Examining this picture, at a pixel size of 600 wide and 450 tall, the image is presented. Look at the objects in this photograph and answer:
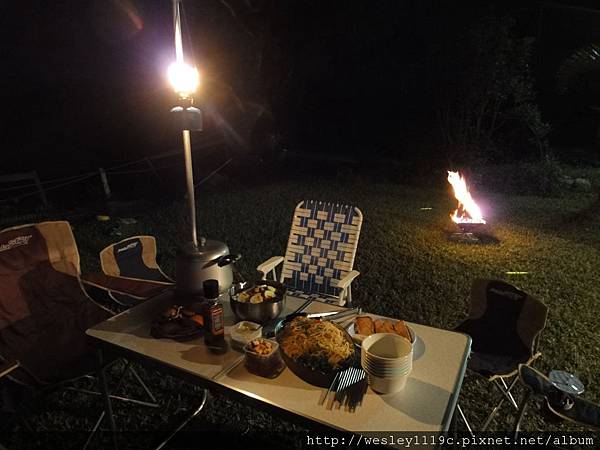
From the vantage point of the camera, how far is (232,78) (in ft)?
39.9

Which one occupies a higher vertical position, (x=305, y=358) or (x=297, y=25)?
(x=297, y=25)

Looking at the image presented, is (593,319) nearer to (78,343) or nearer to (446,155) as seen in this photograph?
(78,343)

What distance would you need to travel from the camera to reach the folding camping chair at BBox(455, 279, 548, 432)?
257 cm

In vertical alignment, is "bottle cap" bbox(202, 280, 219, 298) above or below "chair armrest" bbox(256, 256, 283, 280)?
above

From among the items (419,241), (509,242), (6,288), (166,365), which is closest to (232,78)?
(419,241)

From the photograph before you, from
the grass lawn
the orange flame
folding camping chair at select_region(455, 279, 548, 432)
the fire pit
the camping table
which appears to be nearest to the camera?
the camping table

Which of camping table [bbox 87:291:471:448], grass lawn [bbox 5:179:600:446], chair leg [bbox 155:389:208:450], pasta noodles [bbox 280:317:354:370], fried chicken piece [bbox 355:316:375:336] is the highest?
pasta noodles [bbox 280:317:354:370]

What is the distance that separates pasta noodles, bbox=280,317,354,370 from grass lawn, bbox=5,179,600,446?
1.25m

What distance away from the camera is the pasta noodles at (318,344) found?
175 centimetres

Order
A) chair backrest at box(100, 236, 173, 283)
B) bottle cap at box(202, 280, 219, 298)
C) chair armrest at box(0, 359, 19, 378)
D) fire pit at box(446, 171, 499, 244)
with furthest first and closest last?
fire pit at box(446, 171, 499, 244)
chair backrest at box(100, 236, 173, 283)
chair armrest at box(0, 359, 19, 378)
bottle cap at box(202, 280, 219, 298)

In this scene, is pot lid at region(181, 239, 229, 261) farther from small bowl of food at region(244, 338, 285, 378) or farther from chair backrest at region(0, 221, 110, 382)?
chair backrest at region(0, 221, 110, 382)

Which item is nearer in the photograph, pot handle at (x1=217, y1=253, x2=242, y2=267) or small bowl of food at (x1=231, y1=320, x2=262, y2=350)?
small bowl of food at (x1=231, y1=320, x2=262, y2=350)

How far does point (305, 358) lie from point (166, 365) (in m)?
0.67

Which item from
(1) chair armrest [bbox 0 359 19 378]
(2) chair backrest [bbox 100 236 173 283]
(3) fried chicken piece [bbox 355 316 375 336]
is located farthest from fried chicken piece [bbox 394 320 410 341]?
(2) chair backrest [bbox 100 236 173 283]
